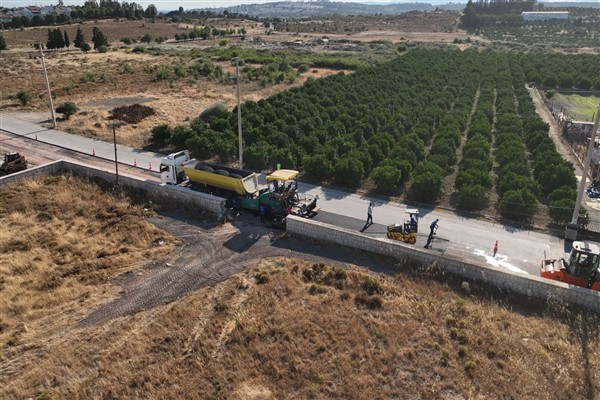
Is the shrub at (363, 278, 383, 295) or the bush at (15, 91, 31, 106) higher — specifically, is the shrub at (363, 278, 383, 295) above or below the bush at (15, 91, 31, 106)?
below

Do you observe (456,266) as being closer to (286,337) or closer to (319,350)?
(319,350)

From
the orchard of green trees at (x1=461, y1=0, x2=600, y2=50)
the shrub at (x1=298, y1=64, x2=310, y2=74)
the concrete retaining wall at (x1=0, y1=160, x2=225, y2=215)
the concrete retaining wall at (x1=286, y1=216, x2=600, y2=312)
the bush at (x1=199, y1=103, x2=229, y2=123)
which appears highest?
the orchard of green trees at (x1=461, y1=0, x2=600, y2=50)

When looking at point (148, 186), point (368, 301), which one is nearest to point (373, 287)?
point (368, 301)

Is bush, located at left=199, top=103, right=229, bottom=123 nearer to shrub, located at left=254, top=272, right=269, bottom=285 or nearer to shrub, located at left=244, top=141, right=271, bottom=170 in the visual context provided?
shrub, located at left=244, top=141, right=271, bottom=170

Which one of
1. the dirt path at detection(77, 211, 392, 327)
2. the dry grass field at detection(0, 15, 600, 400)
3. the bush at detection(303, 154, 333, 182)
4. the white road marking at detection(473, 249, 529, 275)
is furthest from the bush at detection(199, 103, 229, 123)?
the white road marking at detection(473, 249, 529, 275)

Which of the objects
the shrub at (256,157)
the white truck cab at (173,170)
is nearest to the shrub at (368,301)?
the white truck cab at (173,170)

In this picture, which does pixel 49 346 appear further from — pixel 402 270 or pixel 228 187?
pixel 402 270

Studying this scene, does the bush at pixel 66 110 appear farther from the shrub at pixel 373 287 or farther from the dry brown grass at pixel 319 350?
the shrub at pixel 373 287
